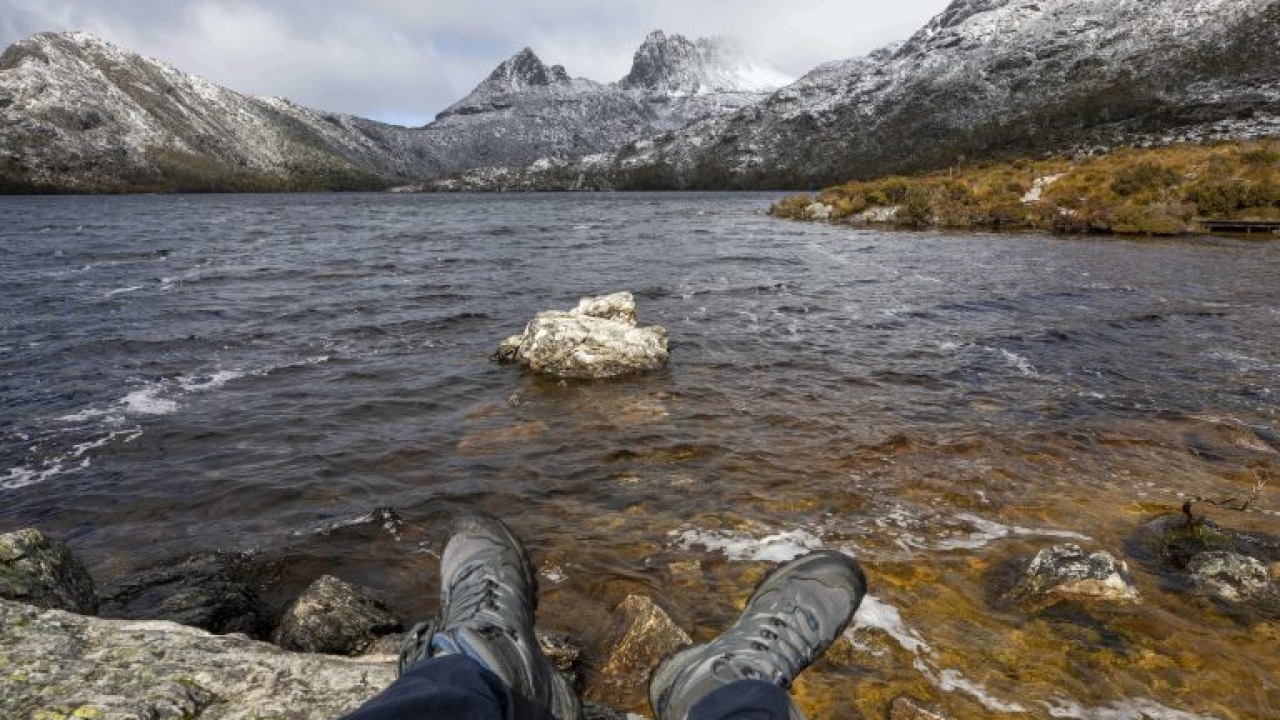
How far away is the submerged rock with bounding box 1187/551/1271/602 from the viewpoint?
223 inches

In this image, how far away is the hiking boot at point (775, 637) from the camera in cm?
341

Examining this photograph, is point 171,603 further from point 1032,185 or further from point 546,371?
point 1032,185

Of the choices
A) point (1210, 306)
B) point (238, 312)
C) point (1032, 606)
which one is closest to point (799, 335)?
point (1032, 606)

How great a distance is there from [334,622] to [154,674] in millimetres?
2317

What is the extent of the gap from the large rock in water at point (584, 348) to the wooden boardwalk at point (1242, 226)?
124 ft

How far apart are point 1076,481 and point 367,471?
9.55 meters

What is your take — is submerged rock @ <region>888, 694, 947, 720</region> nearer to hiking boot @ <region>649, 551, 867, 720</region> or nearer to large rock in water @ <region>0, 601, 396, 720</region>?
hiking boot @ <region>649, 551, 867, 720</region>

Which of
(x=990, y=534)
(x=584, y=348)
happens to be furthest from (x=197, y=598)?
(x=584, y=348)

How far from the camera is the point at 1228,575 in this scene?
5.79 meters

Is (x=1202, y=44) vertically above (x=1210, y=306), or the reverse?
(x=1202, y=44)

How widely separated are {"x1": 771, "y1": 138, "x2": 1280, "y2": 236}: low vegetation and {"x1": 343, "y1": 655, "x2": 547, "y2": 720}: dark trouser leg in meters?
43.7

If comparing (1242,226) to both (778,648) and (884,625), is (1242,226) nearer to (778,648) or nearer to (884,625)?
(884,625)

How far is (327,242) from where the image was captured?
138 feet

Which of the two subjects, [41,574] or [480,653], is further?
[41,574]
